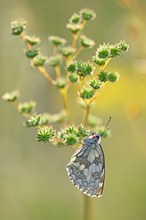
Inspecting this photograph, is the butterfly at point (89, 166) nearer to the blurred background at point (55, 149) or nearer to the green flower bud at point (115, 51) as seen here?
the green flower bud at point (115, 51)

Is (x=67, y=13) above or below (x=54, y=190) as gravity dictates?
above

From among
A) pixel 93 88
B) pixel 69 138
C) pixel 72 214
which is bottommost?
pixel 69 138

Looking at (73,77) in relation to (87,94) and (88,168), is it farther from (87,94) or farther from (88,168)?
(88,168)

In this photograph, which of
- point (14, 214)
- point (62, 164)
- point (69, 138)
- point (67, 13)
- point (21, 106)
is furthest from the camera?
point (67, 13)

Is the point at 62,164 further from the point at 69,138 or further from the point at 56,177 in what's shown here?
the point at 69,138

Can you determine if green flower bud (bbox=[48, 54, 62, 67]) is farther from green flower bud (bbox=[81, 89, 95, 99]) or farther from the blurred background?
the blurred background

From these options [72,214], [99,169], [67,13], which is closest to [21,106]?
[99,169]

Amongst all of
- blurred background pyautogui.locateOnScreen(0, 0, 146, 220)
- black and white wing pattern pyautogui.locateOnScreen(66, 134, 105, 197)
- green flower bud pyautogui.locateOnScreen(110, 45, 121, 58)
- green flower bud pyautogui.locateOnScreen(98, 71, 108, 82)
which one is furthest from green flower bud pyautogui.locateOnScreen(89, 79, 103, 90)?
blurred background pyautogui.locateOnScreen(0, 0, 146, 220)

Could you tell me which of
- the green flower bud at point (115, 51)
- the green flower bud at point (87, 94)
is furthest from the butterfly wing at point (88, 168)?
the green flower bud at point (115, 51)

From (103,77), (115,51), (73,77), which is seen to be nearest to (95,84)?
(103,77)
